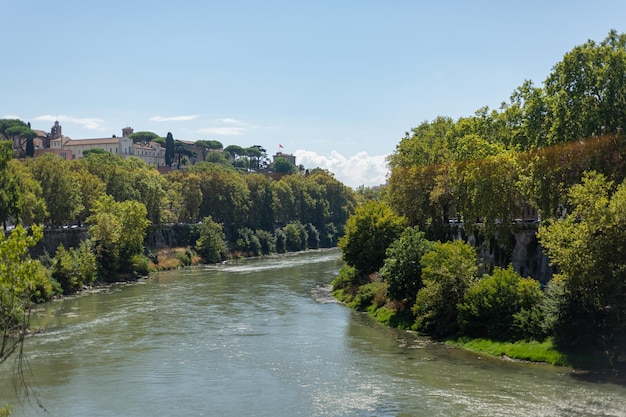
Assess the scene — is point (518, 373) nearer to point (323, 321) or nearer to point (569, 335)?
point (569, 335)

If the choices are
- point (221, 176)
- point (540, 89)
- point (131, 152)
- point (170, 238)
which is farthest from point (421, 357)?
point (131, 152)

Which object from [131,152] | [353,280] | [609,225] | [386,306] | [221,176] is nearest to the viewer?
[609,225]

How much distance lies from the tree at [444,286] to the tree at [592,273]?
276 inches

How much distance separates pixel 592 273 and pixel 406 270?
1700cm

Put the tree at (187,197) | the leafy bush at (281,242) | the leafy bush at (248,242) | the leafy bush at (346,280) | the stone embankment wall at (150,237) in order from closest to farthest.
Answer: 1. the leafy bush at (346,280)
2. the stone embankment wall at (150,237)
3. the tree at (187,197)
4. the leafy bush at (248,242)
5. the leafy bush at (281,242)

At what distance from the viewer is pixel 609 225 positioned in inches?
1271

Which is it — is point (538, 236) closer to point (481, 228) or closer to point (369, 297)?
point (481, 228)

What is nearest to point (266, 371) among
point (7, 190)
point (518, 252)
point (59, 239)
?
point (518, 252)

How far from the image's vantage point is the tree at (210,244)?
10603cm

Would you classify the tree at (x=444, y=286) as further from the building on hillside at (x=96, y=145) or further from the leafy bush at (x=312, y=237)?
the building on hillside at (x=96, y=145)

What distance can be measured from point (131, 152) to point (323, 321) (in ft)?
517

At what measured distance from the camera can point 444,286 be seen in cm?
4244

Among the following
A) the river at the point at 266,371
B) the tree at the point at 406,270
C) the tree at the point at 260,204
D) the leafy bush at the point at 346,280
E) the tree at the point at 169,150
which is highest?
the tree at the point at 169,150

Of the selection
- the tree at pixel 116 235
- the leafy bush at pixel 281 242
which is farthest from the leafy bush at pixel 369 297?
the leafy bush at pixel 281 242
